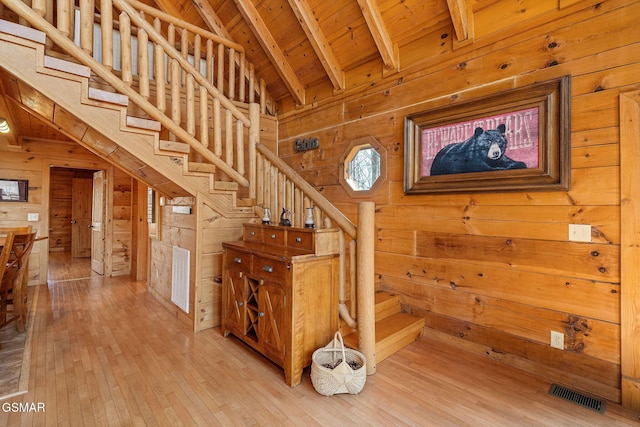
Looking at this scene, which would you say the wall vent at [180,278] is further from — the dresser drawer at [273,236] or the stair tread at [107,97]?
the stair tread at [107,97]

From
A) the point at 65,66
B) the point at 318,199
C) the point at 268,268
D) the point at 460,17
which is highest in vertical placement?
the point at 460,17

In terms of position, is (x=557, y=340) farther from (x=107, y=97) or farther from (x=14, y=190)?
(x=14, y=190)

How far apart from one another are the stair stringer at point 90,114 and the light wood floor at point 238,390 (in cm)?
150

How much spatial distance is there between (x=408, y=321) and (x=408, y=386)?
0.76 m

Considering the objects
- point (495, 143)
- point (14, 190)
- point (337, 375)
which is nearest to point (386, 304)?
point (337, 375)

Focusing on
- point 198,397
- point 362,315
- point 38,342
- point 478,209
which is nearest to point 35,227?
point 38,342

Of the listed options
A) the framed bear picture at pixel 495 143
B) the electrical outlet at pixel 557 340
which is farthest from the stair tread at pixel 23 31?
the electrical outlet at pixel 557 340

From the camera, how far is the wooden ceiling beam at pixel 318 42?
10.5 feet

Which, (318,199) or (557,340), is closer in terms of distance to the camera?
(557,340)

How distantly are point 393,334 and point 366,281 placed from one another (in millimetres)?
684

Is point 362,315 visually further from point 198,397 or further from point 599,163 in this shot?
point 599,163

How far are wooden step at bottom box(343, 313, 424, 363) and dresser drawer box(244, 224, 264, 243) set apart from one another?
1184mm

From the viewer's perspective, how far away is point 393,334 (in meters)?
2.62

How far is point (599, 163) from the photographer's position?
2037 mm
